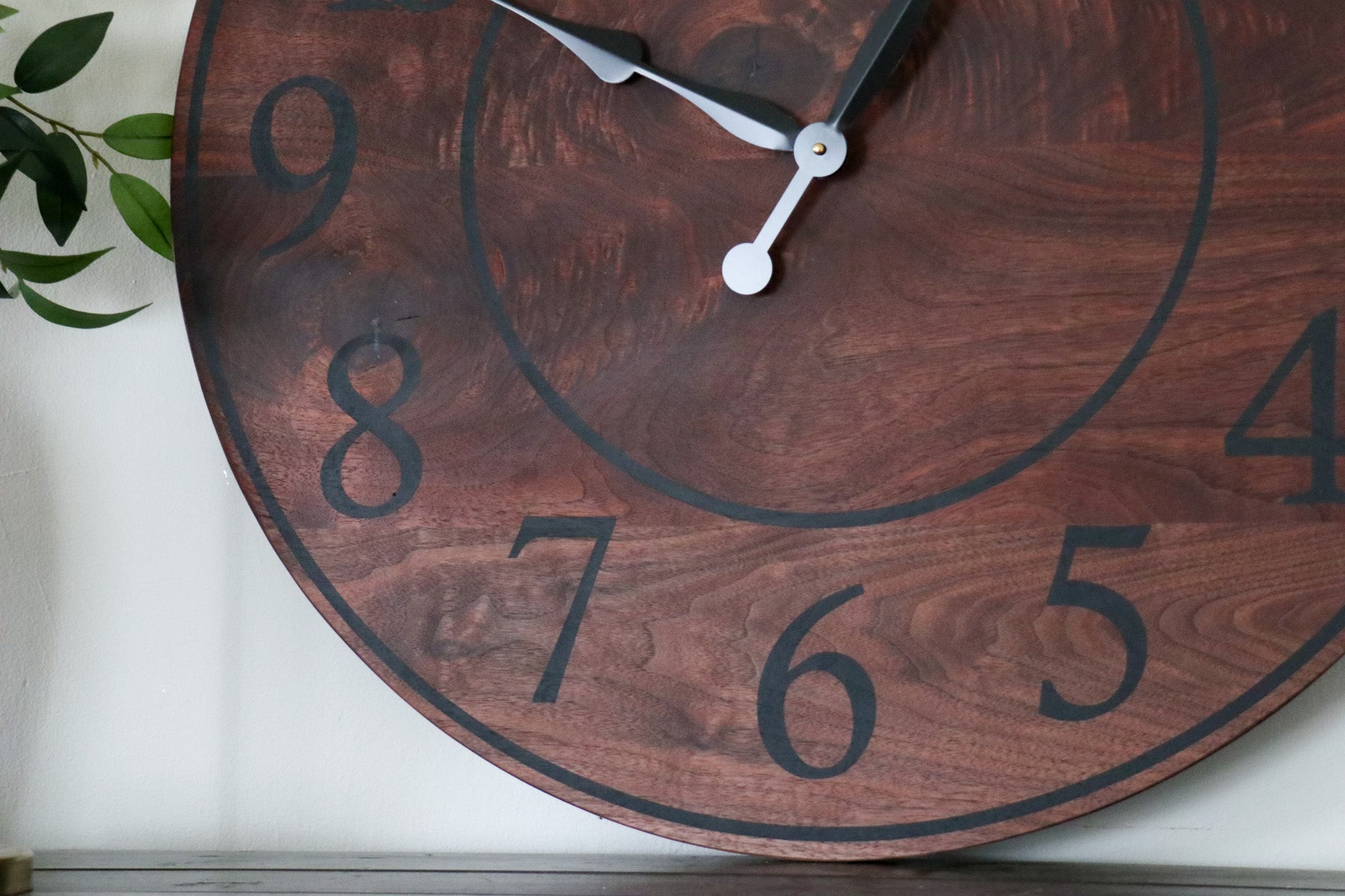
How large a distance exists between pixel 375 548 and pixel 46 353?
12.6 inches

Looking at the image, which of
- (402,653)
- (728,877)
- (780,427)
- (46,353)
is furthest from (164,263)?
(728,877)

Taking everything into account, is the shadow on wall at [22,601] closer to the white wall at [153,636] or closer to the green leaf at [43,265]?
the white wall at [153,636]

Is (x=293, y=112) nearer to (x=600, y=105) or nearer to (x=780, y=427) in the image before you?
(x=600, y=105)

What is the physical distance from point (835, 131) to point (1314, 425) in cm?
32

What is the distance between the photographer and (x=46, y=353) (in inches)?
34.3

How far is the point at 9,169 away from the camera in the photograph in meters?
0.77

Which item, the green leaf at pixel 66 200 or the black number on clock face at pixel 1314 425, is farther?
→ the green leaf at pixel 66 200

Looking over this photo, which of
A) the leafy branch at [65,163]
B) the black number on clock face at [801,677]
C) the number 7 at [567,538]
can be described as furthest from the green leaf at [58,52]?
the black number on clock face at [801,677]

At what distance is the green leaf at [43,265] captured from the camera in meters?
0.77

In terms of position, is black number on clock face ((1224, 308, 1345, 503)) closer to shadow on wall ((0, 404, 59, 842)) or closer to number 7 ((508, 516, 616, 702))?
number 7 ((508, 516, 616, 702))

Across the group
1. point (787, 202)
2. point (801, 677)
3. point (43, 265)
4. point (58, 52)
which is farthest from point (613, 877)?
point (58, 52)

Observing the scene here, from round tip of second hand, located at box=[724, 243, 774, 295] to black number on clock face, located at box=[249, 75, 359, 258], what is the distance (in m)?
0.26

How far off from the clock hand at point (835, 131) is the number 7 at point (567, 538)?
0.17 m

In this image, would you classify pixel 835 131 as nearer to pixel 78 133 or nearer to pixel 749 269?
pixel 749 269
